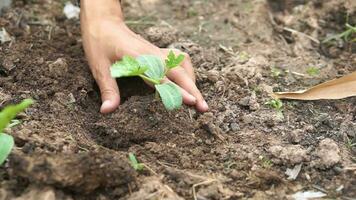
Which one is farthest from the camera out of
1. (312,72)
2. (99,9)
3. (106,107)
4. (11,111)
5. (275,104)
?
(312,72)

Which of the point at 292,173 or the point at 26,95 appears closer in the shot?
the point at 292,173

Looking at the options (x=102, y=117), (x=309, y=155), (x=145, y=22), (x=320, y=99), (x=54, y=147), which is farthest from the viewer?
(x=145, y=22)

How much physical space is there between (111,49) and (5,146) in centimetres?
58

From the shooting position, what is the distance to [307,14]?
93.0 inches

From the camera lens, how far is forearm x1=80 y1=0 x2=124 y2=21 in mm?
1943

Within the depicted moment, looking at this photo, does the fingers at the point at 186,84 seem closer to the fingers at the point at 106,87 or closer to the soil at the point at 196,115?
the soil at the point at 196,115

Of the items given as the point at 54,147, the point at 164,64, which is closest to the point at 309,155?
the point at 164,64

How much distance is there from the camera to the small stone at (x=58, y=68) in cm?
190

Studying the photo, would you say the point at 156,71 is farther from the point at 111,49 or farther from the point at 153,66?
the point at 111,49

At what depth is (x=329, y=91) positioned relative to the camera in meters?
1.86

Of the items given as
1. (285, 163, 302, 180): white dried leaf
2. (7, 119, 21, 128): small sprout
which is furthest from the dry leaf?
(7, 119, 21, 128): small sprout

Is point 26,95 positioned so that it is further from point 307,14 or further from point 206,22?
point 307,14

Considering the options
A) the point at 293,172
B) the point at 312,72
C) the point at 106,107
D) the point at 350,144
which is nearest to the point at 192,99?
the point at 106,107

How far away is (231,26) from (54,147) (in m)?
1.12
